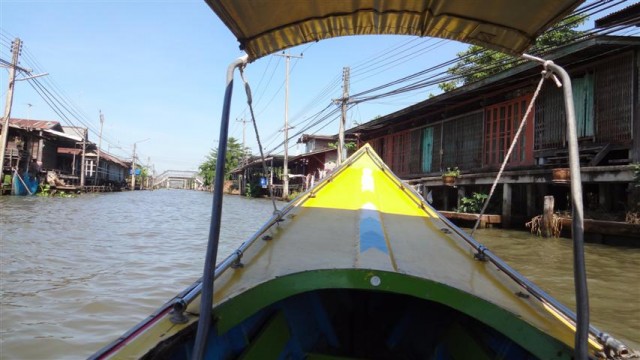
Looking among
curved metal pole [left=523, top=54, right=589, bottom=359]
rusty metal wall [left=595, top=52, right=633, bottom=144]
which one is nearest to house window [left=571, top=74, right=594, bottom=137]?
rusty metal wall [left=595, top=52, right=633, bottom=144]

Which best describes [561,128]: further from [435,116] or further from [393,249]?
[393,249]

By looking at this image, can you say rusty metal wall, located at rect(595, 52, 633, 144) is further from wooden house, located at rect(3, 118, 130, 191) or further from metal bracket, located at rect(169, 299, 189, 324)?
wooden house, located at rect(3, 118, 130, 191)

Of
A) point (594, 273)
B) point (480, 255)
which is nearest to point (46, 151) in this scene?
point (594, 273)

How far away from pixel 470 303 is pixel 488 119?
1190cm

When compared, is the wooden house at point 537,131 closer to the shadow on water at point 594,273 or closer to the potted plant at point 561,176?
the potted plant at point 561,176

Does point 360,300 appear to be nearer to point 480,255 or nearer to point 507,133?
point 480,255

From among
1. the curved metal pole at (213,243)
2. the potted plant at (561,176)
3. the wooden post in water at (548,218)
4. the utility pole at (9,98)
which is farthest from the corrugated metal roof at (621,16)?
the utility pole at (9,98)

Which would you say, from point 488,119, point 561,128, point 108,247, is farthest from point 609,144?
point 108,247

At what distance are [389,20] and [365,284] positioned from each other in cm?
139

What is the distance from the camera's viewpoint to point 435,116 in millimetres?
15438

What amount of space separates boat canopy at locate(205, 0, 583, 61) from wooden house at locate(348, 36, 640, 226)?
276 inches

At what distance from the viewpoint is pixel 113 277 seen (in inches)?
221

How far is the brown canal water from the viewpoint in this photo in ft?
12.5

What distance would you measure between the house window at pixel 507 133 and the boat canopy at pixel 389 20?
32.1 feet
